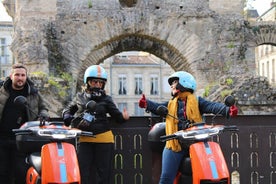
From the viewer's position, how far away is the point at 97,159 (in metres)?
6.14

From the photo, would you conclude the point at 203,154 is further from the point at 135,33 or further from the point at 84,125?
the point at 135,33

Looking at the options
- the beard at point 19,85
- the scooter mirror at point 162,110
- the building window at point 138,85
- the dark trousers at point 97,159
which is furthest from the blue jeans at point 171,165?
the building window at point 138,85

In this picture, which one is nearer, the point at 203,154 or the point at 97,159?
the point at 203,154

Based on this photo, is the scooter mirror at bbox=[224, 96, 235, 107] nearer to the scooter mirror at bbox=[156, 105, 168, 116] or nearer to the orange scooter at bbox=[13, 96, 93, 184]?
the scooter mirror at bbox=[156, 105, 168, 116]

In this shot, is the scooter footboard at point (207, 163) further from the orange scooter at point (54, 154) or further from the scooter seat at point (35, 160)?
the scooter seat at point (35, 160)

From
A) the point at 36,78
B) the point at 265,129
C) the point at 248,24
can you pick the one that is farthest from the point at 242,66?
the point at 265,129

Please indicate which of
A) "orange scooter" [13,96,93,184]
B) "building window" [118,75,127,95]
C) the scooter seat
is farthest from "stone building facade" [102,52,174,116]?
"orange scooter" [13,96,93,184]

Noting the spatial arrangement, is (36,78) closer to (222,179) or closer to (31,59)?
(31,59)

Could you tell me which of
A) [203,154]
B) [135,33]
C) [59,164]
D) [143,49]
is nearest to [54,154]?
[59,164]

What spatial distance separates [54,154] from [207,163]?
61.4 inches

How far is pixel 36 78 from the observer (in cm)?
1380

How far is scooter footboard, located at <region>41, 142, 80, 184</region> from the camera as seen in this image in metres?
4.95

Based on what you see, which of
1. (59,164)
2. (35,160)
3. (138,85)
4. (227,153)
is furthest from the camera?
(138,85)

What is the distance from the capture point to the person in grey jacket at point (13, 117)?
6.10 m
